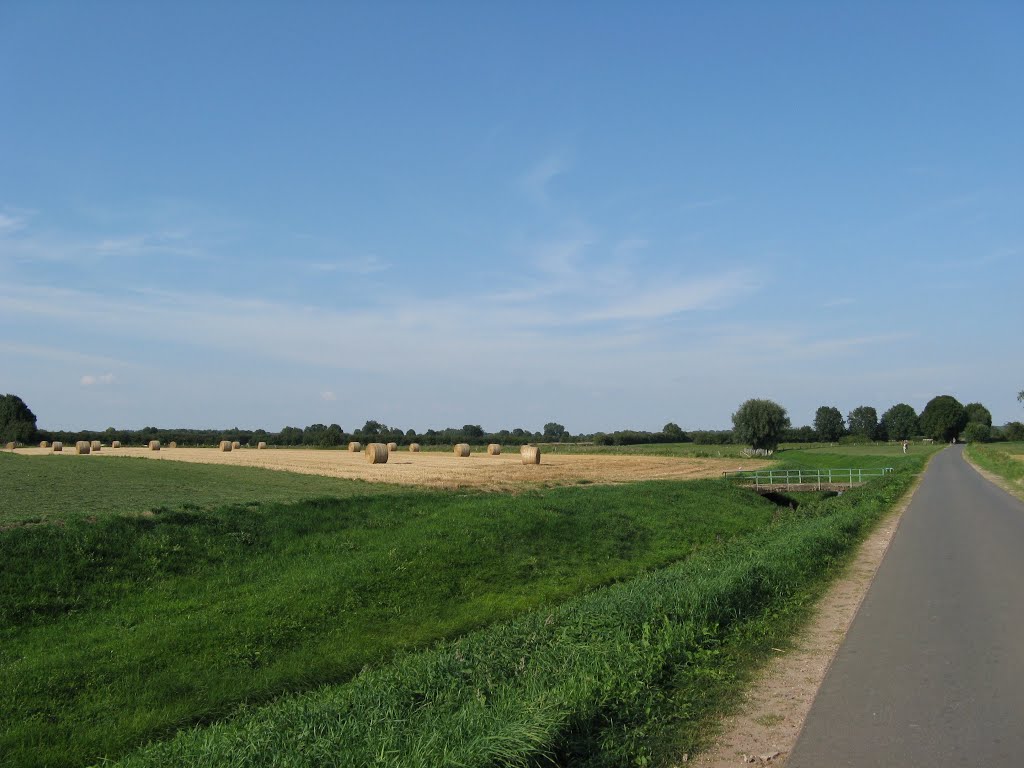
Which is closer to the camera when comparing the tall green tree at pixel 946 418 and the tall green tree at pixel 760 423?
the tall green tree at pixel 760 423

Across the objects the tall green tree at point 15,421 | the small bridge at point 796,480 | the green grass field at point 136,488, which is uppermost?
the tall green tree at point 15,421

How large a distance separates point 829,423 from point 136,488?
192 m

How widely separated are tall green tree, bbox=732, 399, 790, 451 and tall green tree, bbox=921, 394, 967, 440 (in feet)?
330

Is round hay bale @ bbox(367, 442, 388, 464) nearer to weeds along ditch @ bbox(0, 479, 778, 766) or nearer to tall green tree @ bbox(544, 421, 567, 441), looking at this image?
weeds along ditch @ bbox(0, 479, 778, 766)

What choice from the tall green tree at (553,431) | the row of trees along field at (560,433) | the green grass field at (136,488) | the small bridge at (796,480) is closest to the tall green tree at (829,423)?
the row of trees along field at (560,433)

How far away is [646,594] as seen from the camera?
11250 mm

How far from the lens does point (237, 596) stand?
14344mm

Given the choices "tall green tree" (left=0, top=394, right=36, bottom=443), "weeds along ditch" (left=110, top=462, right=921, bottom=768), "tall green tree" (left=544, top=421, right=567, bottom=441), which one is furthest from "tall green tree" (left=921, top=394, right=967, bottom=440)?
"weeds along ditch" (left=110, top=462, right=921, bottom=768)

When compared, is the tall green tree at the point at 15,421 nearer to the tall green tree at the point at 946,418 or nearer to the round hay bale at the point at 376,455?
the round hay bale at the point at 376,455

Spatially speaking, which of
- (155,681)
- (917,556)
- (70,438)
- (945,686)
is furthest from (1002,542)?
(70,438)

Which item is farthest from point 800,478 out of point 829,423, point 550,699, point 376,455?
point 829,423

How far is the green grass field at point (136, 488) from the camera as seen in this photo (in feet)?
60.1

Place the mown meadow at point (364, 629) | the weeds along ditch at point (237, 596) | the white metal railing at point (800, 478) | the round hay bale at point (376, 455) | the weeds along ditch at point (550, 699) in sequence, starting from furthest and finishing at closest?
the round hay bale at point (376, 455), the white metal railing at point (800, 478), the weeds along ditch at point (237, 596), the mown meadow at point (364, 629), the weeds along ditch at point (550, 699)

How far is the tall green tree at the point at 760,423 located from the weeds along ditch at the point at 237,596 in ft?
284
